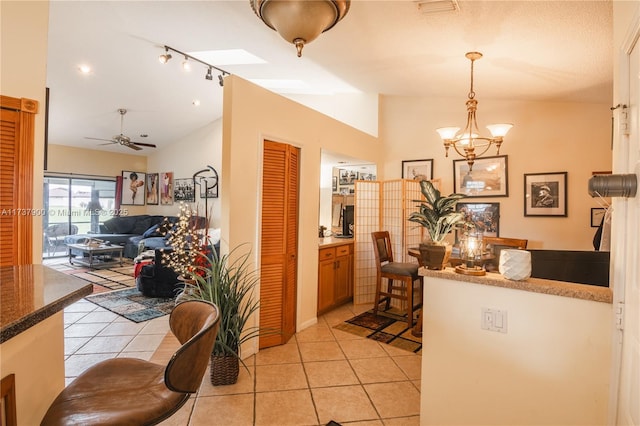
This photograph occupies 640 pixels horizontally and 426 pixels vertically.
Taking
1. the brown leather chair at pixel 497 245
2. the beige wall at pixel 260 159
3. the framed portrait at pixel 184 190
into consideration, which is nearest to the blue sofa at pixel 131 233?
the framed portrait at pixel 184 190

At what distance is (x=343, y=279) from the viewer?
4496 millimetres

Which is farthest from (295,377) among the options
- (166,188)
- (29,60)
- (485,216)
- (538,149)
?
(166,188)

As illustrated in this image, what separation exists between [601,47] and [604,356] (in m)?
2.44

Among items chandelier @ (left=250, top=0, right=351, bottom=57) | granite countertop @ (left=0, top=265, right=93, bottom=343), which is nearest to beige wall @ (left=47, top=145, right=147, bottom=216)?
granite countertop @ (left=0, top=265, right=93, bottom=343)

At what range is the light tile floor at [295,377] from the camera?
6.93 feet

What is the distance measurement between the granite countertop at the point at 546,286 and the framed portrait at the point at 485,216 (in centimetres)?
291

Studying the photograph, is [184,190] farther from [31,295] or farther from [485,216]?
[31,295]

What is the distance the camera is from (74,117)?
636 centimetres

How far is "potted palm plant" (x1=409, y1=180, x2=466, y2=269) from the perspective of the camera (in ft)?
5.98

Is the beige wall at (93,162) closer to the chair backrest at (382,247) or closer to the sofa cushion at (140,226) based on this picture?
the sofa cushion at (140,226)

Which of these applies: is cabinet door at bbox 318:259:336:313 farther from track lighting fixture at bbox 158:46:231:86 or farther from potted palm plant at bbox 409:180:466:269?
track lighting fixture at bbox 158:46:231:86

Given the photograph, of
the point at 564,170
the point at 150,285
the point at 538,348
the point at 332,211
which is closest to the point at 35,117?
the point at 538,348

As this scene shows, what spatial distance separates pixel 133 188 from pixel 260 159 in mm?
7528

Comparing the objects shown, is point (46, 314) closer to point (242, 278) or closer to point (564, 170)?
point (242, 278)
